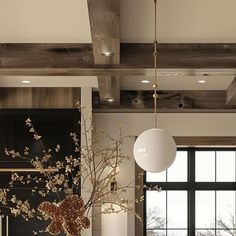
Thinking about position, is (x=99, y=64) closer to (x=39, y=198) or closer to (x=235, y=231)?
(x=39, y=198)

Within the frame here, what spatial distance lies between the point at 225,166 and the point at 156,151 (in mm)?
5594

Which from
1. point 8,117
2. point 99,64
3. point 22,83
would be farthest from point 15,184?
point 99,64

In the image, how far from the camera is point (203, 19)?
411cm

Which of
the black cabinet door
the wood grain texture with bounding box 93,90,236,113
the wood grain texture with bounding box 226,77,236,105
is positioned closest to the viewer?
the wood grain texture with bounding box 226,77,236,105

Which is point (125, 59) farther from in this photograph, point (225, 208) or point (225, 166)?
point (225, 208)

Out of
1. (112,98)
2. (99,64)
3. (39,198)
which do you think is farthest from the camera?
(39,198)

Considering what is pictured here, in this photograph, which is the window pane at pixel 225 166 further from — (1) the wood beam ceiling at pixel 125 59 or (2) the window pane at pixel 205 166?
(1) the wood beam ceiling at pixel 125 59

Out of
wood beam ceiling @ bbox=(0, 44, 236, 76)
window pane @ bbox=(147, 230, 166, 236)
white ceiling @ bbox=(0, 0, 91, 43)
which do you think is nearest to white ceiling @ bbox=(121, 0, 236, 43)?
wood beam ceiling @ bbox=(0, 44, 236, 76)

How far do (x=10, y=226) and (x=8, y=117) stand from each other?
1.37 m

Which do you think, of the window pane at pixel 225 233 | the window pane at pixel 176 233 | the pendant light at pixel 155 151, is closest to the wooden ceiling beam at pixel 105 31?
the pendant light at pixel 155 151

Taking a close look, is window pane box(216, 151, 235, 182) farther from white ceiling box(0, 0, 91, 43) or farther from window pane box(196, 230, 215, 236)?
white ceiling box(0, 0, 91, 43)

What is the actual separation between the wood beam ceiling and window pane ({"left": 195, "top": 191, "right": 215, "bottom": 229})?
383 cm

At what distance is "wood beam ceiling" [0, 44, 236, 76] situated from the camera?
478 cm

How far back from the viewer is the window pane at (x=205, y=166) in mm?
8438
